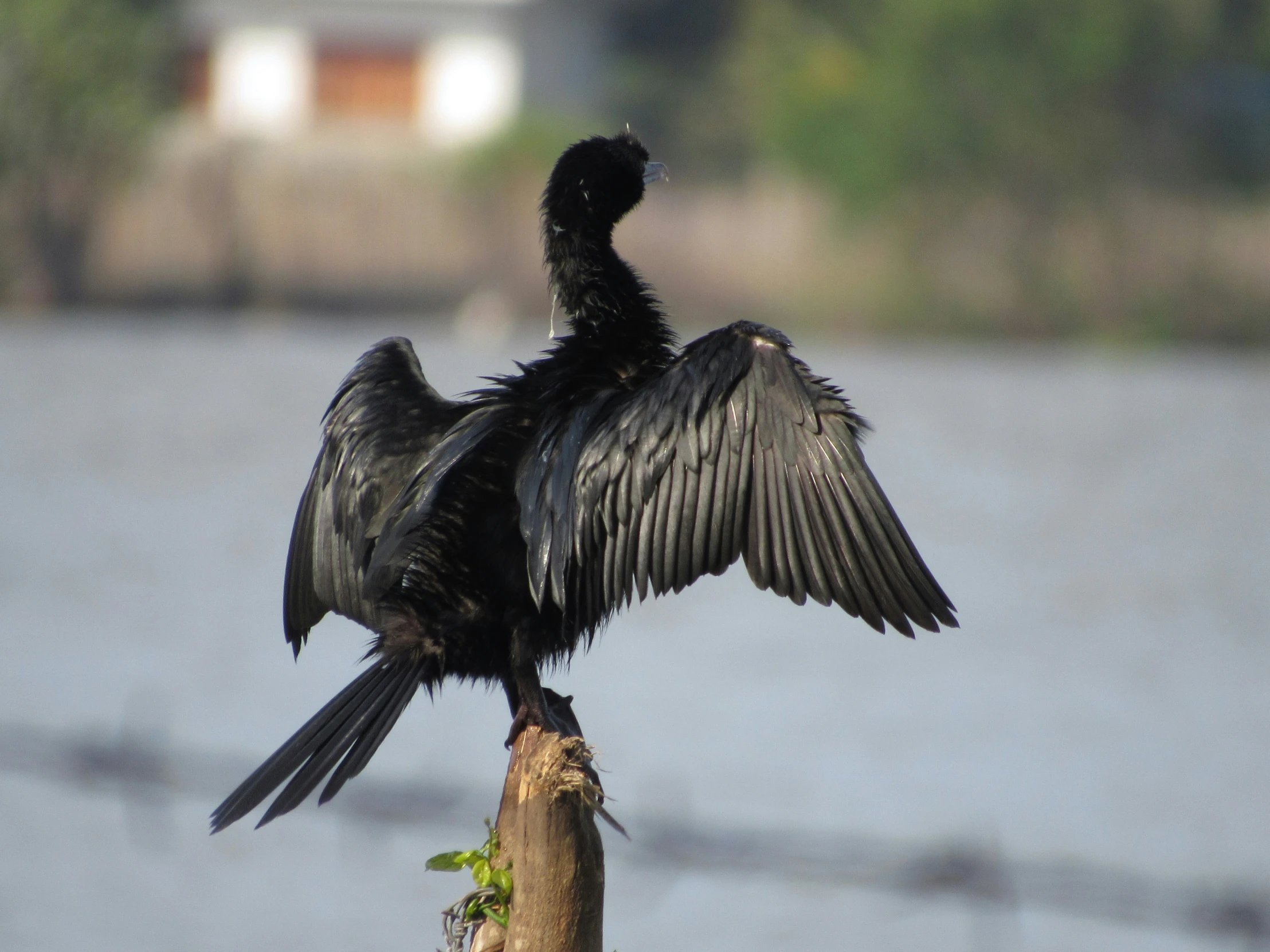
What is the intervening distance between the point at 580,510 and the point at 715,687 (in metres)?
10.8

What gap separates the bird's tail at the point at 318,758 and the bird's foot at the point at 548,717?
11.0 inches

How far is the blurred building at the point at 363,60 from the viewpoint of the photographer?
41.3 meters

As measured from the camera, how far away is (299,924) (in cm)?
1024

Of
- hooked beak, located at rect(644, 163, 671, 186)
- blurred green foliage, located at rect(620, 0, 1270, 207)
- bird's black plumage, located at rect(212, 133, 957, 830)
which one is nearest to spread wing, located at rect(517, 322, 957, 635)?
bird's black plumage, located at rect(212, 133, 957, 830)

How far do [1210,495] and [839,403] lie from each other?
20.1m

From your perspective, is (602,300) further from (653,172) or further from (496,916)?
(496,916)

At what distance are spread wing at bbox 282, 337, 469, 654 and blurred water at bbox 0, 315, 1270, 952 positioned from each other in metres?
0.57

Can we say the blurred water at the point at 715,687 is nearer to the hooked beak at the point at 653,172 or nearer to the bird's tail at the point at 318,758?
the bird's tail at the point at 318,758

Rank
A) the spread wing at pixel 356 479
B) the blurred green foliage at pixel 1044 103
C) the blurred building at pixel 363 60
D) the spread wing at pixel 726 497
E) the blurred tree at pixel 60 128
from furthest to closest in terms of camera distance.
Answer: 1. the blurred building at pixel 363 60
2. the blurred green foliage at pixel 1044 103
3. the blurred tree at pixel 60 128
4. the spread wing at pixel 356 479
5. the spread wing at pixel 726 497

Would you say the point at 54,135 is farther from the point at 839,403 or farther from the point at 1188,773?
the point at 839,403

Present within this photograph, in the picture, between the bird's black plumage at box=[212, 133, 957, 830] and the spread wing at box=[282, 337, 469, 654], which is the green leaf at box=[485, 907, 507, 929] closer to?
the bird's black plumage at box=[212, 133, 957, 830]

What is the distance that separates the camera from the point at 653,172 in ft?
14.5

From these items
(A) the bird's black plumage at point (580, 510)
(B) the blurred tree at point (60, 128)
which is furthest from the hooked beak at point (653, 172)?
(B) the blurred tree at point (60, 128)

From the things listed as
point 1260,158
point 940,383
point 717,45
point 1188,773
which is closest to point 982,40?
point 1260,158
